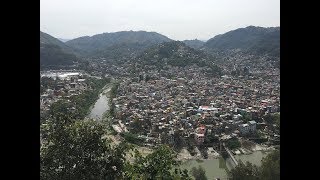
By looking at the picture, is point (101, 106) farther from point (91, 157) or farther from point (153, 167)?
point (153, 167)

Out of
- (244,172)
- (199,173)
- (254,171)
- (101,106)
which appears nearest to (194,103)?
(101,106)

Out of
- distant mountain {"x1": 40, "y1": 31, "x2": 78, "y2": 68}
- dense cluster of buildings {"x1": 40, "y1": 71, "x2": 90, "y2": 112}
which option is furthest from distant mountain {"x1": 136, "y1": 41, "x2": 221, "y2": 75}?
dense cluster of buildings {"x1": 40, "y1": 71, "x2": 90, "y2": 112}

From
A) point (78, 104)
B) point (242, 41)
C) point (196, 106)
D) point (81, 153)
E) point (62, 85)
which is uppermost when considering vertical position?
point (242, 41)

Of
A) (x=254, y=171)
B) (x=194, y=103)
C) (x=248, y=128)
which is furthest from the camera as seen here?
(x=194, y=103)
